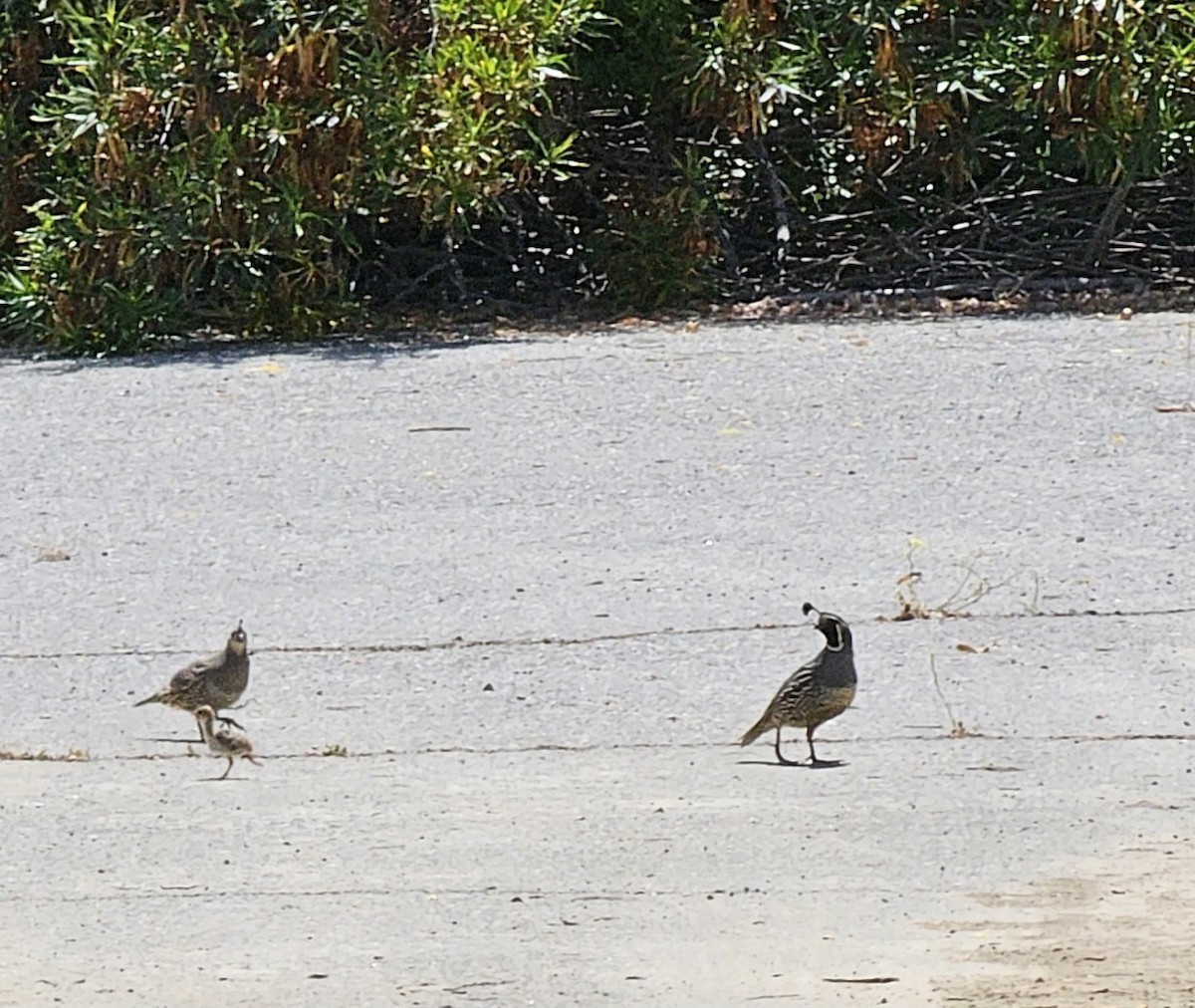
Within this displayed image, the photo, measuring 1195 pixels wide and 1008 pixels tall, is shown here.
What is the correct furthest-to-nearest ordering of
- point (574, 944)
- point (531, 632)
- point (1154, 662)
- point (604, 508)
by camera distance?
point (604, 508), point (531, 632), point (1154, 662), point (574, 944)

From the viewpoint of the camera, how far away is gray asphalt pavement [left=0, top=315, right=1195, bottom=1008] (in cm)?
559

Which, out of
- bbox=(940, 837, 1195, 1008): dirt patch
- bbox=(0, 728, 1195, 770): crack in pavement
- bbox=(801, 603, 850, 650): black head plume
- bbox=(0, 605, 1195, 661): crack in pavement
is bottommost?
bbox=(0, 605, 1195, 661): crack in pavement

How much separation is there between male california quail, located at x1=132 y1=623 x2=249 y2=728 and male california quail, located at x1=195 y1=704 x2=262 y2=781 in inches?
5.0

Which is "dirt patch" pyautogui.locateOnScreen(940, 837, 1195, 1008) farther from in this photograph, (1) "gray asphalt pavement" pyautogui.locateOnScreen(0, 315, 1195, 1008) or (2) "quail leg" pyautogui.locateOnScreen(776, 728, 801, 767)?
(2) "quail leg" pyautogui.locateOnScreen(776, 728, 801, 767)

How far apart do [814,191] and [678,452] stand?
15.6 ft

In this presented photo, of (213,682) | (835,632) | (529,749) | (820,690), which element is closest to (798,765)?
(820,690)

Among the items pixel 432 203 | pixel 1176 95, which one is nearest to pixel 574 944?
pixel 432 203

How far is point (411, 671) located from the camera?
26.4 feet

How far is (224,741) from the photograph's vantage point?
23.0 feet

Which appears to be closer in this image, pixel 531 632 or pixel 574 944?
pixel 574 944

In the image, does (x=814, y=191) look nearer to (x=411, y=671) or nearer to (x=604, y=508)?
(x=604, y=508)

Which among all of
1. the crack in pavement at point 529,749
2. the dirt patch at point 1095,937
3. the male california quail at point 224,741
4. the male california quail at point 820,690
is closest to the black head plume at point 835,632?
the male california quail at point 820,690

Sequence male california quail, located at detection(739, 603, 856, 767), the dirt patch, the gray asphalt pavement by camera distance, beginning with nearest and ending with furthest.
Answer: the dirt patch, the gray asphalt pavement, male california quail, located at detection(739, 603, 856, 767)

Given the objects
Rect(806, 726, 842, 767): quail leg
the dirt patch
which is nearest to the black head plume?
Rect(806, 726, 842, 767): quail leg
